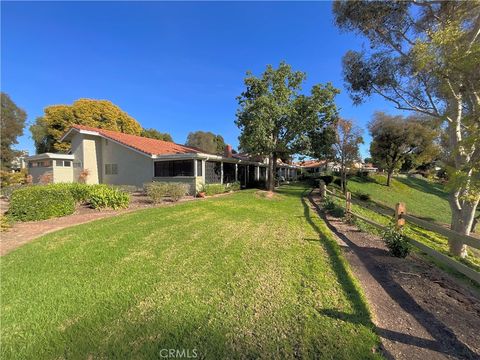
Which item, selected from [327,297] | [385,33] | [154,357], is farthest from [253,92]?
[154,357]

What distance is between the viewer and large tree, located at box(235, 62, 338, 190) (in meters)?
17.4

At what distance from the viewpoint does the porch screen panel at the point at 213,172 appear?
18.3m

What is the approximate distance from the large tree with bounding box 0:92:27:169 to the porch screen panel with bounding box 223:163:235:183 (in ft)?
89.6

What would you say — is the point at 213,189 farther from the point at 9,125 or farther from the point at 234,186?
the point at 9,125

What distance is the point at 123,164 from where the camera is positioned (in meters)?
19.1

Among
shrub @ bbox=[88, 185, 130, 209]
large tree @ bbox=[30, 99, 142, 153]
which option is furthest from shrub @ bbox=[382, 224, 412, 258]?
large tree @ bbox=[30, 99, 142, 153]

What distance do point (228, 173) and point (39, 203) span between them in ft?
46.3

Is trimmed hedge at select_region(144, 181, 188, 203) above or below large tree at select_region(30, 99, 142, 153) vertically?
below

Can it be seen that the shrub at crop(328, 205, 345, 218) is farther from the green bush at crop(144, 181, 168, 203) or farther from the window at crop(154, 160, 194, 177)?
the window at crop(154, 160, 194, 177)

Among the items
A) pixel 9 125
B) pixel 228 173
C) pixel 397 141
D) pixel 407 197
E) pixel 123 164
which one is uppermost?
pixel 9 125

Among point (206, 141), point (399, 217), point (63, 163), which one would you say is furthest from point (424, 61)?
point (206, 141)

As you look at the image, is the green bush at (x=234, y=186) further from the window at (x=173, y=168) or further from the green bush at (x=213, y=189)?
the window at (x=173, y=168)

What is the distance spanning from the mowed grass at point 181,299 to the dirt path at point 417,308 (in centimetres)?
26

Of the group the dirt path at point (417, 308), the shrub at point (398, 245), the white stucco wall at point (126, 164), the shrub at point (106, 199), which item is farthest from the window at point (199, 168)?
the shrub at point (398, 245)
